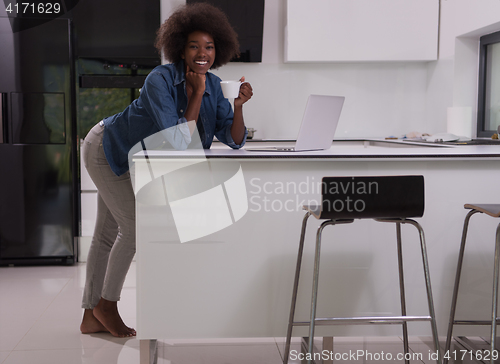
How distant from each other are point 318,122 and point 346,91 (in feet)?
8.46

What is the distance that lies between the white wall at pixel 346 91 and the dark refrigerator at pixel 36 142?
1369 mm

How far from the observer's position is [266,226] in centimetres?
200

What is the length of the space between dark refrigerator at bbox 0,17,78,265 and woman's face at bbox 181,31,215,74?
1963 mm

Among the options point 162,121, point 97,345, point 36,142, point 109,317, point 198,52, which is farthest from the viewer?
point 36,142

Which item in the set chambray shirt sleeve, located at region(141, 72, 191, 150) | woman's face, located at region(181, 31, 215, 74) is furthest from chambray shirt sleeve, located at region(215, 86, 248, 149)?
chambray shirt sleeve, located at region(141, 72, 191, 150)

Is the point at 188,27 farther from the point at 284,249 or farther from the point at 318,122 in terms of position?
the point at 284,249

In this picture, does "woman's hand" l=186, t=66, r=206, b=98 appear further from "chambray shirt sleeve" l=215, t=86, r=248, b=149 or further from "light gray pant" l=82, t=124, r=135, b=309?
"light gray pant" l=82, t=124, r=135, b=309

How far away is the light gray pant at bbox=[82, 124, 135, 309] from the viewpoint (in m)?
2.20

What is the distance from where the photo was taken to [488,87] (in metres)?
3.85

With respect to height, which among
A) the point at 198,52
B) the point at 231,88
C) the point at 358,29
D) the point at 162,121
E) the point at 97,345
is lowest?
the point at 97,345

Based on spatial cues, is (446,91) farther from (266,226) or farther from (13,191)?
(13,191)

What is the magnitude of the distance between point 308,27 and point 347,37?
1.07 ft

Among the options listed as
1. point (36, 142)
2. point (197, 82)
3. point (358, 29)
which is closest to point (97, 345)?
point (197, 82)

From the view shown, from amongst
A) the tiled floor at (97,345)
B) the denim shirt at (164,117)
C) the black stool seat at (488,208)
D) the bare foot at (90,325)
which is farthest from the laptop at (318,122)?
the bare foot at (90,325)
